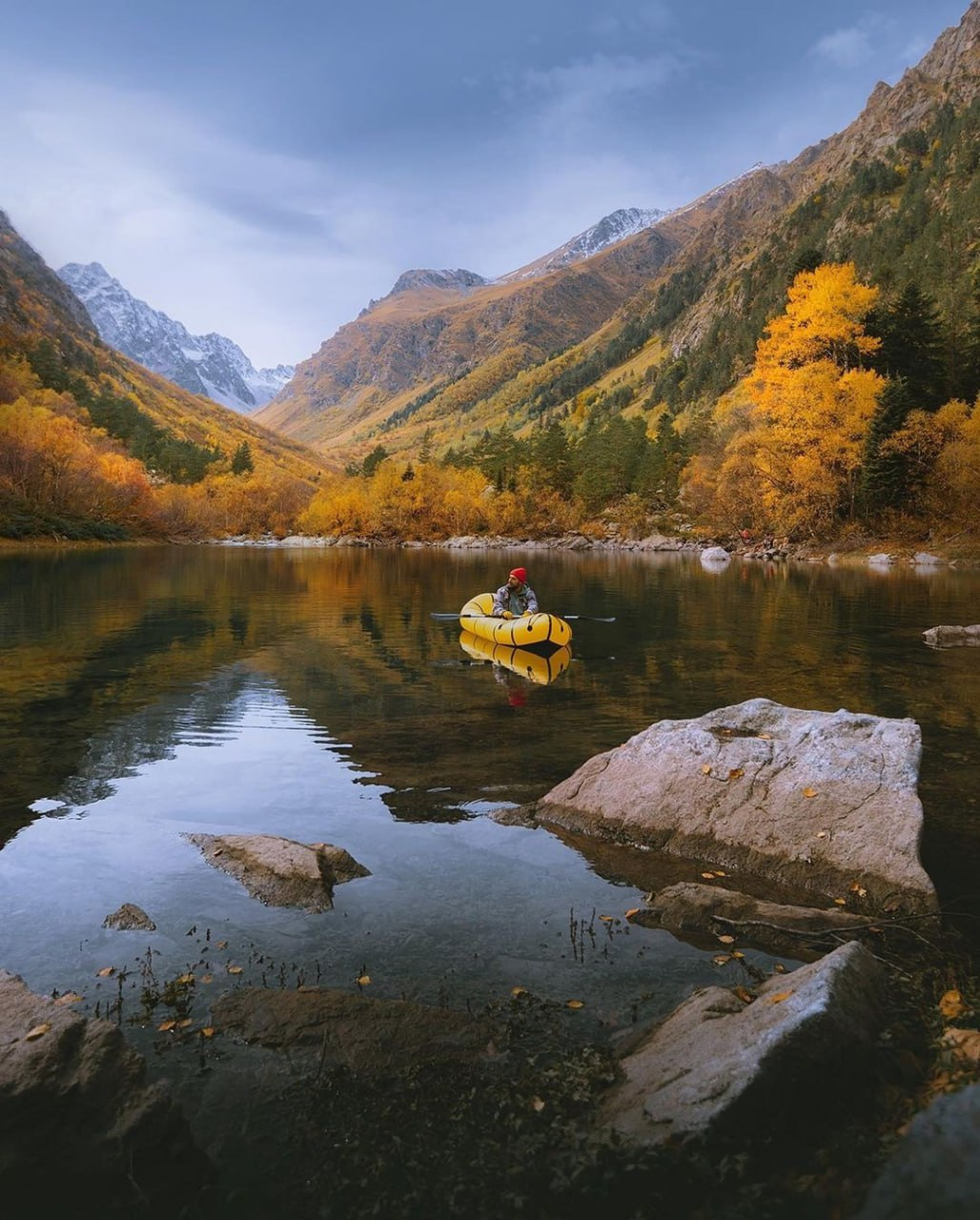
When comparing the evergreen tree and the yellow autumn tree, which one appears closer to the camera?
the yellow autumn tree

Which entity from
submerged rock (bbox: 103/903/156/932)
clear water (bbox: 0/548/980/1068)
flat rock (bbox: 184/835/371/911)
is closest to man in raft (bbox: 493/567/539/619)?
clear water (bbox: 0/548/980/1068)

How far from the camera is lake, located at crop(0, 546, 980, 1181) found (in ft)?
20.9

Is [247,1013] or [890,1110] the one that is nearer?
[890,1110]

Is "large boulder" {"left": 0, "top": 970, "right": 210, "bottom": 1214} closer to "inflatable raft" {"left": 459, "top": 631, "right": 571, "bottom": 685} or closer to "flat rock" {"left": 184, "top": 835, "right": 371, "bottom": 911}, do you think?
"flat rock" {"left": 184, "top": 835, "right": 371, "bottom": 911}

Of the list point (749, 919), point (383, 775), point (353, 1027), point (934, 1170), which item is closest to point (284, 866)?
point (353, 1027)

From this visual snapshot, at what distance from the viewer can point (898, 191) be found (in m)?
139

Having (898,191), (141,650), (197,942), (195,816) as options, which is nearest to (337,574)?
(141,650)

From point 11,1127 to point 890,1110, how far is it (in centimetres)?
502

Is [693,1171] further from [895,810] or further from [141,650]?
[141,650]

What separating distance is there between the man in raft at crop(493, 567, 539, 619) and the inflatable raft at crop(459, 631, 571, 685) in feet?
4.06

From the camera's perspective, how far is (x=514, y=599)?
26.8 meters

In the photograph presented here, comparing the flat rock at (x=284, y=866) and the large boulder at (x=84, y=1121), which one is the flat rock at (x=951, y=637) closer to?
the flat rock at (x=284, y=866)

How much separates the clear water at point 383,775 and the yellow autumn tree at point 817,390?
24954mm

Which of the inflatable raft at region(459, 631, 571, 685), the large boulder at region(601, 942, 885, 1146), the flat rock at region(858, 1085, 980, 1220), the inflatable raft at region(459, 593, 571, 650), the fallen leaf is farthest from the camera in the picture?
the inflatable raft at region(459, 593, 571, 650)
